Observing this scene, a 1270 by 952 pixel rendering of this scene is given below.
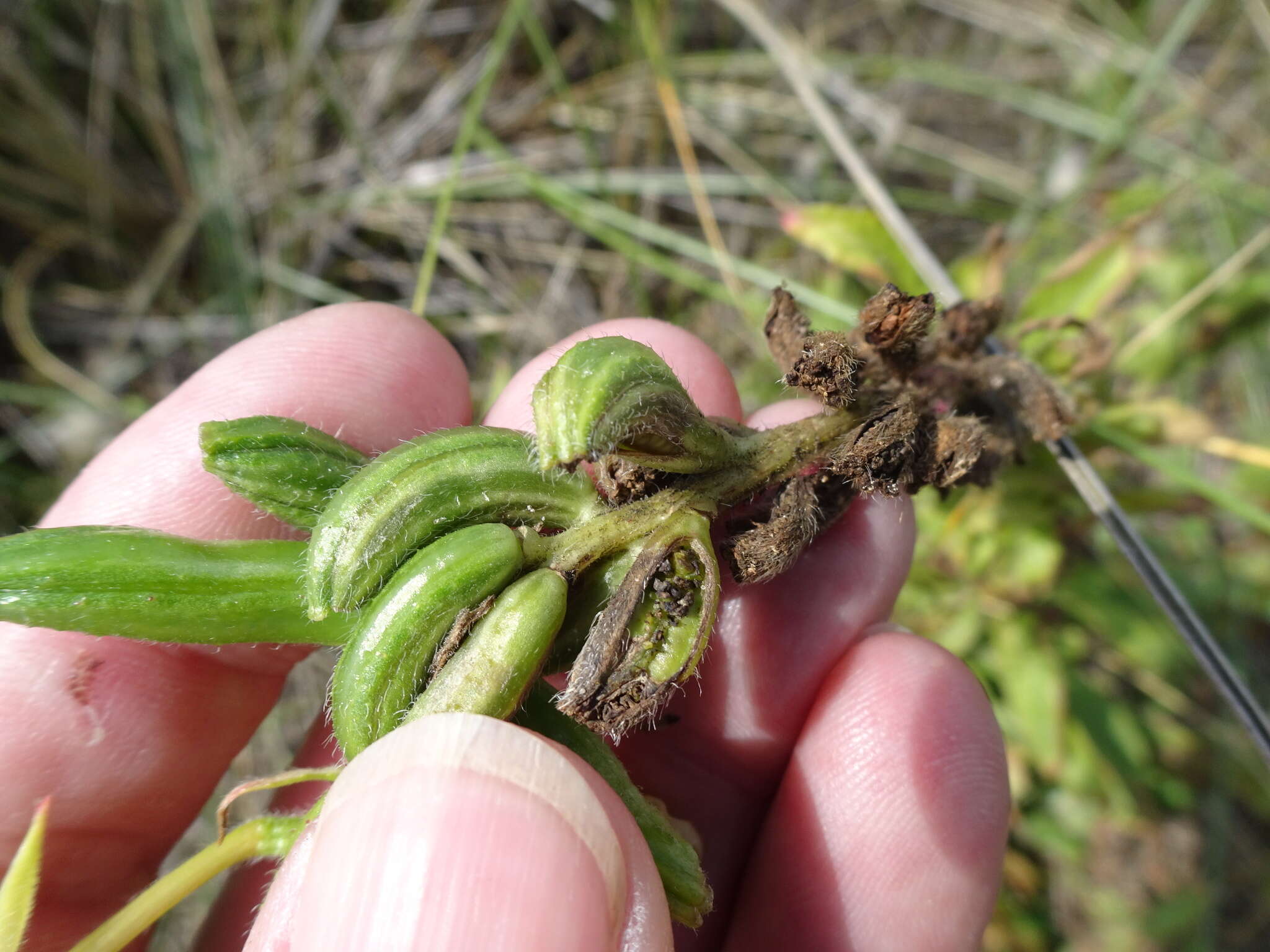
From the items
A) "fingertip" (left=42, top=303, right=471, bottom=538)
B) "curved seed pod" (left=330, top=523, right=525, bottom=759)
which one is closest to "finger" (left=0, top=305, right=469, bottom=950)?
"fingertip" (left=42, top=303, right=471, bottom=538)

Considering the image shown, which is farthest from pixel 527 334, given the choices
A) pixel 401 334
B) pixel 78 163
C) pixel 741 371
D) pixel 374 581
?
pixel 374 581

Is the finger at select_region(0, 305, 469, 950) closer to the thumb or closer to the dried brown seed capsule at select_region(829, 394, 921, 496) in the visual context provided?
the thumb

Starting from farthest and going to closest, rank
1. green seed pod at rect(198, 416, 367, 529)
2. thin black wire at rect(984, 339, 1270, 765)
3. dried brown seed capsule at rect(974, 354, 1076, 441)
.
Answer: dried brown seed capsule at rect(974, 354, 1076, 441) < thin black wire at rect(984, 339, 1270, 765) < green seed pod at rect(198, 416, 367, 529)

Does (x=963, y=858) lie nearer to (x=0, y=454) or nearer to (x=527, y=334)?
(x=527, y=334)

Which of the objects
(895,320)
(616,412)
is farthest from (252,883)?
(895,320)

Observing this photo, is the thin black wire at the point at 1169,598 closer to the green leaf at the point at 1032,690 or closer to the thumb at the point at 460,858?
the green leaf at the point at 1032,690

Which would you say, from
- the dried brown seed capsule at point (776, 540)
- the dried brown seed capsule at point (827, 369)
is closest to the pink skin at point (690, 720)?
the dried brown seed capsule at point (776, 540)
